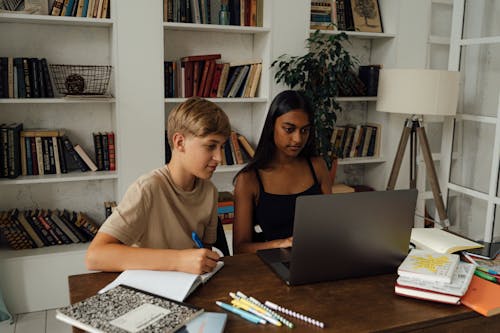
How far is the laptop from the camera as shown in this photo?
3.97ft

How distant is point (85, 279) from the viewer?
130cm

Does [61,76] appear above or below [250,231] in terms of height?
above

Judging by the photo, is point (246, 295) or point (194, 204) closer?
point (246, 295)

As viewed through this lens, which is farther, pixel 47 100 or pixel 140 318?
pixel 47 100

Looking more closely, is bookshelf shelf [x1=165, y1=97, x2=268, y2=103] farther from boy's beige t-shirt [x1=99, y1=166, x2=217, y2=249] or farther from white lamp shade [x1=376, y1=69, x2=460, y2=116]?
boy's beige t-shirt [x1=99, y1=166, x2=217, y2=249]

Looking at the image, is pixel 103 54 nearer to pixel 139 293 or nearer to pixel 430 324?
pixel 139 293

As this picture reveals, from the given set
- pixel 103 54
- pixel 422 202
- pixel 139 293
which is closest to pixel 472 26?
pixel 422 202

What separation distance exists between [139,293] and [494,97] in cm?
270

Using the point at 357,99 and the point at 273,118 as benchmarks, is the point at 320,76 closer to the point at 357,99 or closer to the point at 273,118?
the point at 357,99

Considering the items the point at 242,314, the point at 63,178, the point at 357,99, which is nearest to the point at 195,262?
the point at 242,314

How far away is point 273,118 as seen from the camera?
202 cm

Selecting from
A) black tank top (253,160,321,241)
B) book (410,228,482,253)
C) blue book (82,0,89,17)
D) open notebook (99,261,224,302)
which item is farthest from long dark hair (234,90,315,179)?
blue book (82,0,89,17)

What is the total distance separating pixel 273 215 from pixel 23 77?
1802mm

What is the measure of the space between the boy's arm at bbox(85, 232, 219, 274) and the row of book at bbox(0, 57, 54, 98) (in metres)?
1.80
